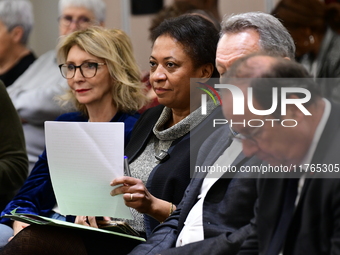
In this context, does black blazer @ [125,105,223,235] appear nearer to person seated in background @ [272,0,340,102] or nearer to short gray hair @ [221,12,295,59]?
short gray hair @ [221,12,295,59]

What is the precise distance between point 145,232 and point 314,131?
4.10ft

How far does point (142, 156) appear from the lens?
2715 millimetres

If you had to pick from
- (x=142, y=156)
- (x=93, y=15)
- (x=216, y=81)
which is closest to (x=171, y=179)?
(x=142, y=156)

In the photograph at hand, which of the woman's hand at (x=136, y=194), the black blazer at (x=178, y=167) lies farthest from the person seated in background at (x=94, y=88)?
the woman's hand at (x=136, y=194)

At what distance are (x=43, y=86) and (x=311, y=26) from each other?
1849mm

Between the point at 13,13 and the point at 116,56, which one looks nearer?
the point at 116,56

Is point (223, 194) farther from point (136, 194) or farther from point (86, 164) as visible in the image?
point (86, 164)

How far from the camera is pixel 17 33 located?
15.0 feet

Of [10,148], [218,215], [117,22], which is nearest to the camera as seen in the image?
[218,215]

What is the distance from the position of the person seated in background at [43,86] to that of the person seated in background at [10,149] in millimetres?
619

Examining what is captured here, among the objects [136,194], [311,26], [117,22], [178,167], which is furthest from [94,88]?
[117,22]

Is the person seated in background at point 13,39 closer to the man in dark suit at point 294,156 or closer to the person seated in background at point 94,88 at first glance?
the person seated in background at point 94,88

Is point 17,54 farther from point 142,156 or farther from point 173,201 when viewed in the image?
point 173,201

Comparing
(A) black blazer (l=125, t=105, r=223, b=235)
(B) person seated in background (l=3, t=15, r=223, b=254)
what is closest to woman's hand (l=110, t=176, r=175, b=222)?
(B) person seated in background (l=3, t=15, r=223, b=254)
